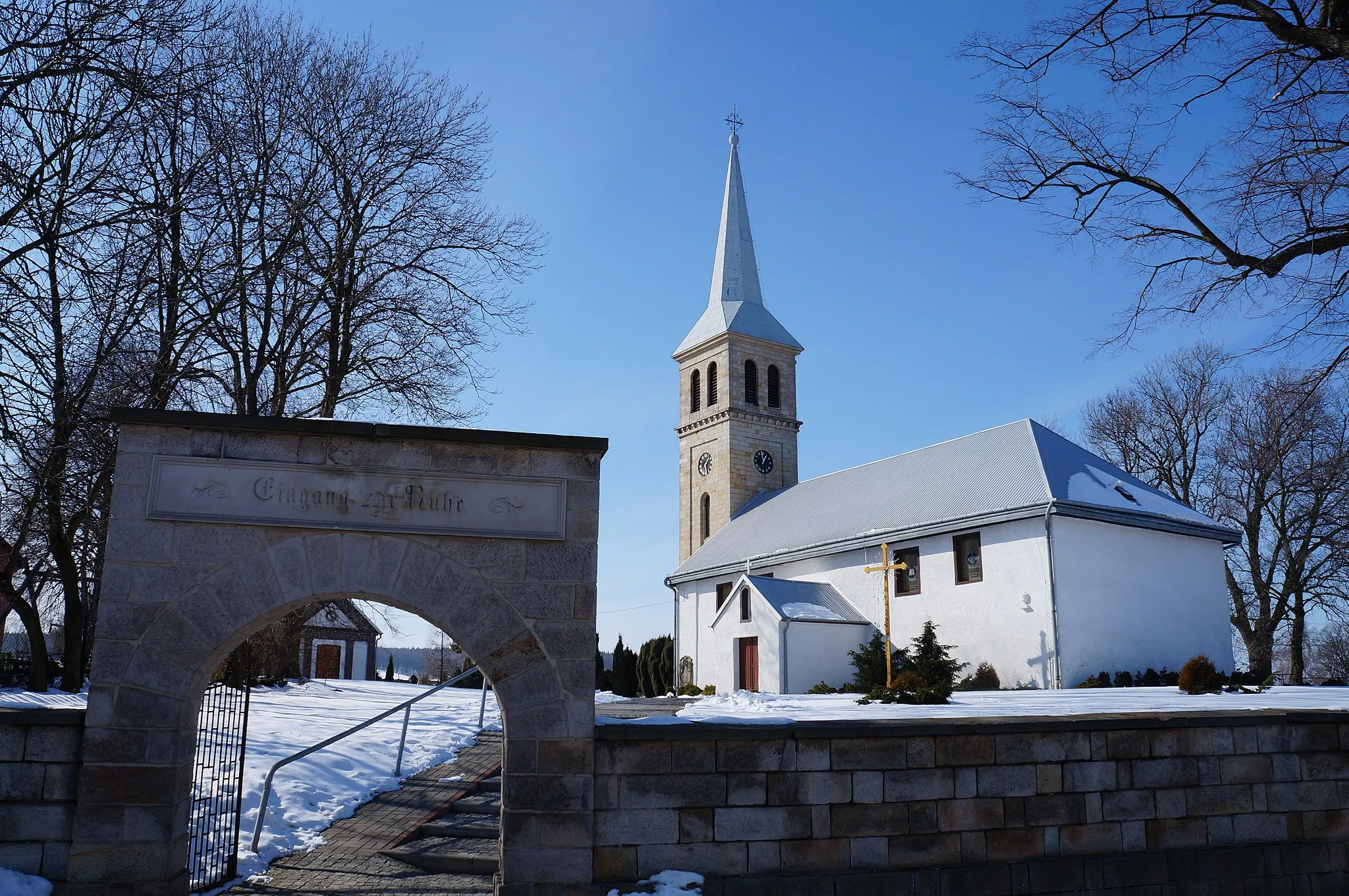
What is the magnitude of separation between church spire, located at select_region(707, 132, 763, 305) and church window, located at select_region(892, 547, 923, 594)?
2213cm

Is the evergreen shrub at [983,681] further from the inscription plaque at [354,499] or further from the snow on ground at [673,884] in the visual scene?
the inscription plaque at [354,499]

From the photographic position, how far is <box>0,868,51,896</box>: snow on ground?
6.60 m

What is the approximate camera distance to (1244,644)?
34.6 meters

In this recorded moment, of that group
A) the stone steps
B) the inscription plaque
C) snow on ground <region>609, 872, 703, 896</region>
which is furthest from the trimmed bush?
the inscription plaque

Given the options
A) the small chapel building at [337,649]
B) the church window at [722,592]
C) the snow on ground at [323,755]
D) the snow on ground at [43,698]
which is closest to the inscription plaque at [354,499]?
the snow on ground at [323,755]

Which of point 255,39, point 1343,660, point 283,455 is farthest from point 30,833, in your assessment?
point 1343,660

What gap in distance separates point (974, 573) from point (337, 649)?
27.3m

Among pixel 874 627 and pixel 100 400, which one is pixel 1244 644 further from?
pixel 100 400

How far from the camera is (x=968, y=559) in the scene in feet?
86.3

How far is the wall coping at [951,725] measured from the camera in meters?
7.53

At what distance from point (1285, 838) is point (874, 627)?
20244mm

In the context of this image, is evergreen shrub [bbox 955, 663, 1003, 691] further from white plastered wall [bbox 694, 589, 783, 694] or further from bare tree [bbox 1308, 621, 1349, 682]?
bare tree [bbox 1308, 621, 1349, 682]

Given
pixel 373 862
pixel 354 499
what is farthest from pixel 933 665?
pixel 354 499

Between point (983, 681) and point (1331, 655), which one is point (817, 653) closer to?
point (983, 681)
